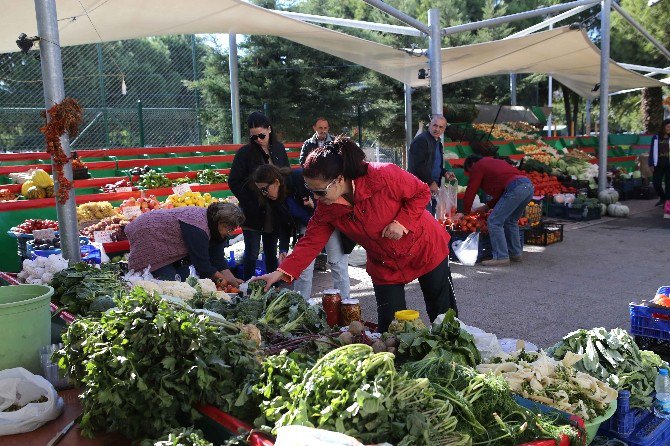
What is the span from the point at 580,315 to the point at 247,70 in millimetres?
16881

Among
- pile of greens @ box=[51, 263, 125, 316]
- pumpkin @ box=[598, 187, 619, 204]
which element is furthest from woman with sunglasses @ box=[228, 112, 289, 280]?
pumpkin @ box=[598, 187, 619, 204]

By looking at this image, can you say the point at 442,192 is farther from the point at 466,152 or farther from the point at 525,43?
the point at 466,152

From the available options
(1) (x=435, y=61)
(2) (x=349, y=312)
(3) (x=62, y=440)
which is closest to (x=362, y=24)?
(1) (x=435, y=61)

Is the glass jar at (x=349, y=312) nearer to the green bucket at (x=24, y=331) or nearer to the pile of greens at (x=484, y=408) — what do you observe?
the pile of greens at (x=484, y=408)

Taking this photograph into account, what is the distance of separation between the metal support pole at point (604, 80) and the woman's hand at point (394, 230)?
1175 centimetres

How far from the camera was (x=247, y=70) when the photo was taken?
2086 centimetres

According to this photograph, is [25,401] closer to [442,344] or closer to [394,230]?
[442,344]

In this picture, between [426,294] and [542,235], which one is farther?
[542,235]

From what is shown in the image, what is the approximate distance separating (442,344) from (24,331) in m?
2.10

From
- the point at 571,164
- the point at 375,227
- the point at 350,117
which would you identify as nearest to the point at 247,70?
the point at 350,117

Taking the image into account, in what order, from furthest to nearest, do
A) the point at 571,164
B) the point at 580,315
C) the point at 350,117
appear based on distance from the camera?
the point at 350,117
the point at 571,164
the point at 580,315

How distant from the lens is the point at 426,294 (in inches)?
170

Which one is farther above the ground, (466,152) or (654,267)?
(466,152)

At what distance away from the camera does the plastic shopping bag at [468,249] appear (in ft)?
28.7
